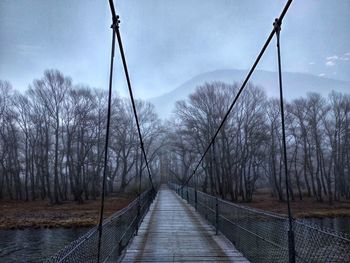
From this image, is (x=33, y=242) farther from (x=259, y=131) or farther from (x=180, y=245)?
(x=259, y=131)

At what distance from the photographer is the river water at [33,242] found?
10.7 metres

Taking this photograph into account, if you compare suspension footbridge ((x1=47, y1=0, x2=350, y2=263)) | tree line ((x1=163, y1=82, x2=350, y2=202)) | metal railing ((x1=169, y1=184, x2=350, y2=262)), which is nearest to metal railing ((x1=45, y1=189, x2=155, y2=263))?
suspension footbridge ((x1=47, y1=0, x2=350, y2=263))

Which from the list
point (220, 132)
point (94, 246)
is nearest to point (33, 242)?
point (94, 246)

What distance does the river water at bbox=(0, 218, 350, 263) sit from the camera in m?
10.7

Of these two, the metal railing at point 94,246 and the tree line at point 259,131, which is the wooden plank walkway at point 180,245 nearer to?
the metal railing at point 94,246

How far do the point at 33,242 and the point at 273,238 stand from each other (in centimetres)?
1158

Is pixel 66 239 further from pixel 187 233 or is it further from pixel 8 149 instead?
pixel 8 149

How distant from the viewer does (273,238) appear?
3.65 meters

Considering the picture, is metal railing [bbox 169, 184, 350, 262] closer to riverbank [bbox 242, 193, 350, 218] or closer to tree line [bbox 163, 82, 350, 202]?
riverbank [bbox 242, 193, 350, 218]

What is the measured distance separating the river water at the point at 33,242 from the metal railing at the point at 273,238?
7.13 metres

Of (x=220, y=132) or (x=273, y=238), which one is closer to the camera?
(x=273, y=238)

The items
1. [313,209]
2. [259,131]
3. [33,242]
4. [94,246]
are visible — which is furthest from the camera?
[259,131]

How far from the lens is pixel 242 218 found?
500 centimetres

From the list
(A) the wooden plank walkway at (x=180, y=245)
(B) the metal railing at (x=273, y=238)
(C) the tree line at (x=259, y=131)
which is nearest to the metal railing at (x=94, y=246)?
(A) the wooden plank walkway at (x=180, y=245)
